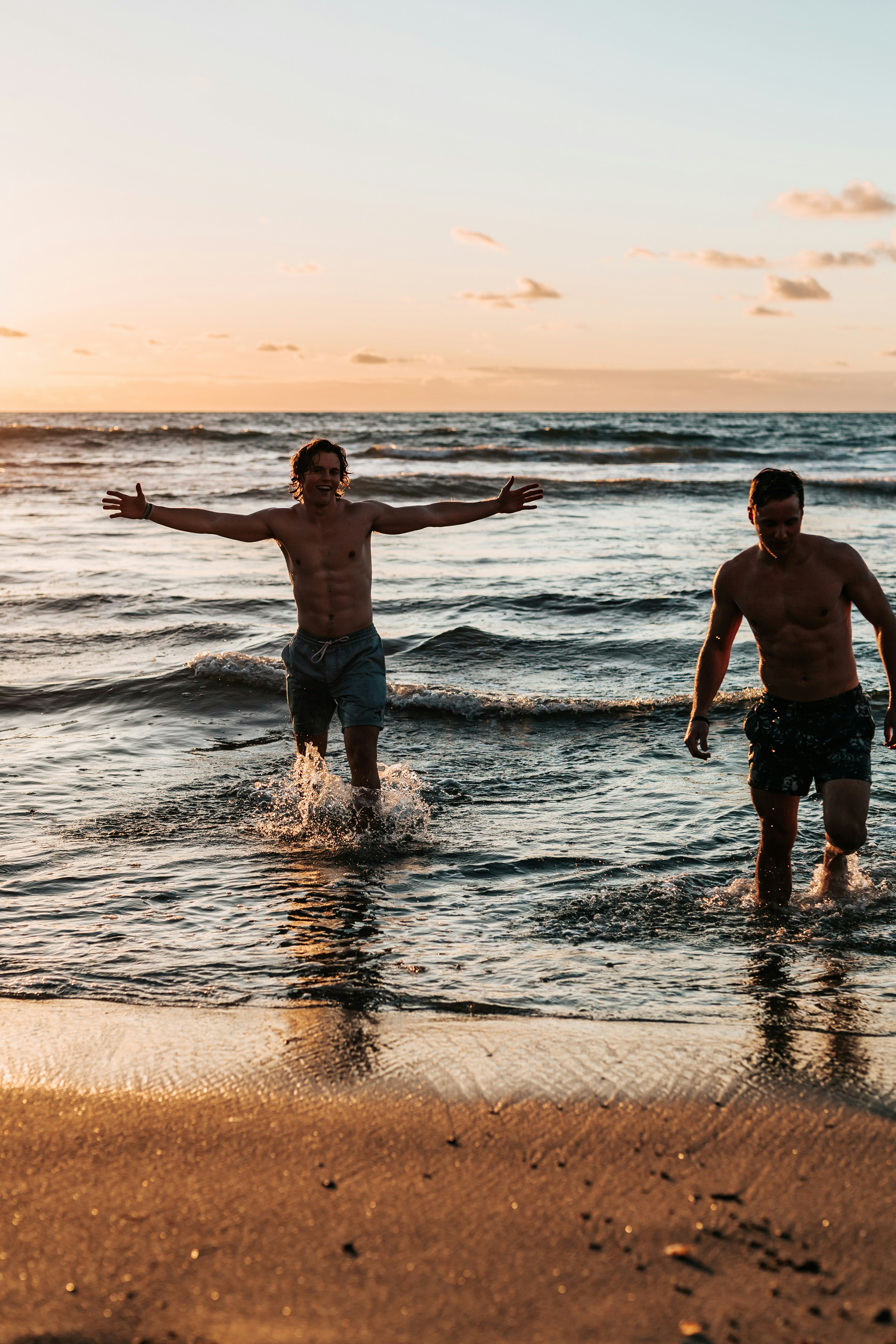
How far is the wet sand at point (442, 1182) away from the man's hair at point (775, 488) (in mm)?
→ 2151

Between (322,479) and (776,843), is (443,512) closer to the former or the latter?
(322,479)

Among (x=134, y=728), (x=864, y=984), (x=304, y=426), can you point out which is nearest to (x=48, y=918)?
(x=864, y=984)

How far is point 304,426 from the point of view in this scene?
74375 mm

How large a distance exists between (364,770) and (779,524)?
2680 millimetres

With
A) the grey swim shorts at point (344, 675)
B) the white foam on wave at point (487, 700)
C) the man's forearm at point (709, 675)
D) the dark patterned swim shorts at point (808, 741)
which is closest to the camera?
the dark patterned swim shorts at point (808, 741)

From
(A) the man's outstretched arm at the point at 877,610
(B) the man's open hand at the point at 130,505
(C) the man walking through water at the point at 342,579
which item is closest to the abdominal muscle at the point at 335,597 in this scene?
(C) the man walking through water at the point at 342,579

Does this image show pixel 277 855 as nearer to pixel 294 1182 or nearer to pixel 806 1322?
pixel 294 1182

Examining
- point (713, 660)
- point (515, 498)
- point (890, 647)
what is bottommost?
point (713, 660)

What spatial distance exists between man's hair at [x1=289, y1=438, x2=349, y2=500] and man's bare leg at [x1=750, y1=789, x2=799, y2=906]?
2.63 meters

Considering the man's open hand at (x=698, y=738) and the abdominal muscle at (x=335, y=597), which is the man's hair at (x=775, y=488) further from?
the abdominal muscle at (x=335, y=597)

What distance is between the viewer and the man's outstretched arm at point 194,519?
590cm

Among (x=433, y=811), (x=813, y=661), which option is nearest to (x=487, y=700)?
(x=433, y=811)

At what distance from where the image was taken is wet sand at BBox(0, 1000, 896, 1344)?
7.44ft

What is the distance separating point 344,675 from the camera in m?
6.17
